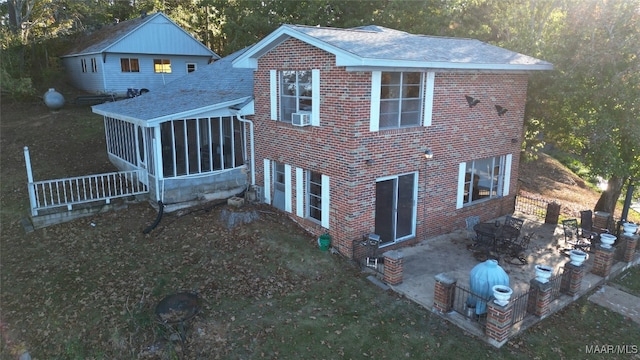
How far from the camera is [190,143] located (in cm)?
1480

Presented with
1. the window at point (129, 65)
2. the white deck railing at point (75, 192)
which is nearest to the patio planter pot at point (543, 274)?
the white deck railing at point (75, 192)

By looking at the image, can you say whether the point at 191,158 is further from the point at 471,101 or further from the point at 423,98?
the point at 471,101

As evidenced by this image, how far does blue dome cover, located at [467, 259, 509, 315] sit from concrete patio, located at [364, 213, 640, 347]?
1.37ft

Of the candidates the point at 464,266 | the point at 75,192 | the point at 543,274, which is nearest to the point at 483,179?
the point at 464,266

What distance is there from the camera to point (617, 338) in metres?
9.35

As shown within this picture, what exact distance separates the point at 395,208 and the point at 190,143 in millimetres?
7371

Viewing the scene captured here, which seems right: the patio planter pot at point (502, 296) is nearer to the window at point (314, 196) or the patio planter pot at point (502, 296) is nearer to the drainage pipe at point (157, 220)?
the window at point (314, 196)

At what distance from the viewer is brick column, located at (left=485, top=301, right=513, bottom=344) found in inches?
334

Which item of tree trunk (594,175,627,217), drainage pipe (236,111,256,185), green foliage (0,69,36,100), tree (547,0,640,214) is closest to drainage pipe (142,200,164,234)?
drainage pipe (236,111,256,185)

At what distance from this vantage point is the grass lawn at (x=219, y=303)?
28.9ft

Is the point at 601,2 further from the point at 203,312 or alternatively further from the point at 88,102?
the point at 88,102

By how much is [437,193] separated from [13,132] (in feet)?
77.1

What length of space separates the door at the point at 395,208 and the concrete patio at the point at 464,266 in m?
0.58

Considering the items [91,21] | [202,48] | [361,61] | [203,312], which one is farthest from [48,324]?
[91,21]
